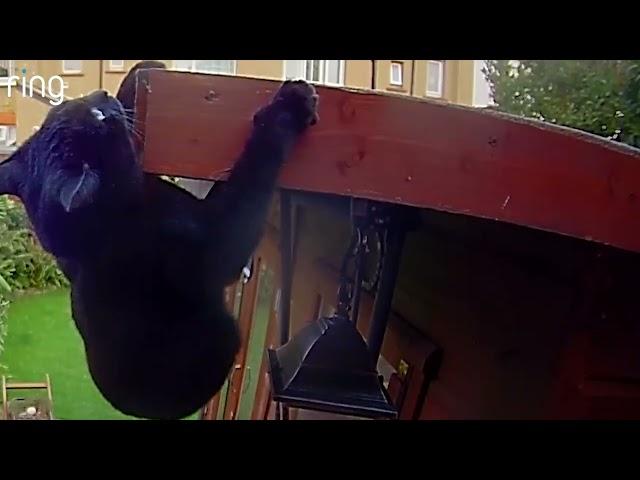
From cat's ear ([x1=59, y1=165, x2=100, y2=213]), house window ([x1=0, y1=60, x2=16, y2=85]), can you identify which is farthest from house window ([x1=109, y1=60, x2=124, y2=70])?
cat's ear ([x1=59, y1=165, x2=100, y2=213])

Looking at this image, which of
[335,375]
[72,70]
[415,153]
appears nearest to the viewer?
[415,153]

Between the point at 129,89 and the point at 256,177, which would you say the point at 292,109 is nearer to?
the point at 256,177

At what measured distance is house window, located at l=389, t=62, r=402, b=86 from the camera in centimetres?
74

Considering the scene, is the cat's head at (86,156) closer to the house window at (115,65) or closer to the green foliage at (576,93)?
the house window at (115,65)

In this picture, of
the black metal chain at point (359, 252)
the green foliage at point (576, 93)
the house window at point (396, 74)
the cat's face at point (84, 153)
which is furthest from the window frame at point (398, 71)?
the cat's face at point (84, 153)

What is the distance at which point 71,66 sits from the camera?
68 centimetres

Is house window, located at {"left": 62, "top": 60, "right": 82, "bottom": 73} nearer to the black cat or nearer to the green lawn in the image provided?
the black cat

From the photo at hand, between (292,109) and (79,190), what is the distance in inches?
6.7

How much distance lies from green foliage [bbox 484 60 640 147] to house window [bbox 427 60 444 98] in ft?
0.18

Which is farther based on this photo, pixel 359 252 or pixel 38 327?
pixel 38 327

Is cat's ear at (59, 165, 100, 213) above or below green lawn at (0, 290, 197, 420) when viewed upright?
above

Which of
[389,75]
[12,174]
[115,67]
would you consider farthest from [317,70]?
[12,174]
